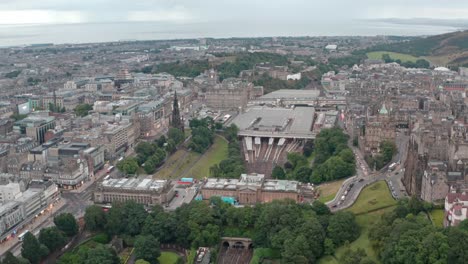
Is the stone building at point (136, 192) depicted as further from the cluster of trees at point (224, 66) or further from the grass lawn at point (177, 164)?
the cluster of trees at point (224, 66)

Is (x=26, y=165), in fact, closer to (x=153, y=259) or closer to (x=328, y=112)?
(x=153, y=259)

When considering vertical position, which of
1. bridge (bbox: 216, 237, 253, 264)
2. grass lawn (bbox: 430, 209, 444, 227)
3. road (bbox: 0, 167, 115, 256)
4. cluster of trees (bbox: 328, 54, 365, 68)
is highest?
cluster of trees (bbox: 328, 54, 365, 68)

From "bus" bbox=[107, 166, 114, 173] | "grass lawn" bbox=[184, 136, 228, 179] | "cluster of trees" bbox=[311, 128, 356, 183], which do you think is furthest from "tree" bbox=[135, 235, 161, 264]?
"bus" bbox=[107, 166, 114, 173]

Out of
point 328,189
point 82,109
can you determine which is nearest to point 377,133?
point 328,189

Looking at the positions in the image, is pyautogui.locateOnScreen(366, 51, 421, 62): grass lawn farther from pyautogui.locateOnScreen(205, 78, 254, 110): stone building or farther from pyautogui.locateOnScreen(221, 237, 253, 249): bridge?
pyautogui.locateOnScreen(221, 237, 253, 249): bridge

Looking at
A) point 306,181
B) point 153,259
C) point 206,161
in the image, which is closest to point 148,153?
point 206,161

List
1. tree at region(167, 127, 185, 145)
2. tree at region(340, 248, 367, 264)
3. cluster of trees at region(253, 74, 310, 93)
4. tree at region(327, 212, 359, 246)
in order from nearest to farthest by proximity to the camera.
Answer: tree at region(340, 248, 367, 264) < tree at region(327, 212, 359, 246) < tree at region(167, 127, 185, 145) < cluster of trees at region(253, 74, 310, 93)

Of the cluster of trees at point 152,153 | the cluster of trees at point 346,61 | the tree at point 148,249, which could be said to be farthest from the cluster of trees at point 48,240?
the cluster of trees at point 346,61
